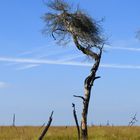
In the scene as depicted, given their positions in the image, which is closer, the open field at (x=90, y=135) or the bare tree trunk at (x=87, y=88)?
the open field at (x=90, y=135)

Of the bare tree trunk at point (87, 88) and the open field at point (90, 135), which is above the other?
the bare tree trunk at point (87, 88)

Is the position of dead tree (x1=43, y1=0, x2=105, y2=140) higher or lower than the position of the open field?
higher

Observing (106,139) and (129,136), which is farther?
(129,136)

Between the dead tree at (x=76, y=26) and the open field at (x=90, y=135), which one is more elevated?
the dead tree at (x=76, y=26)

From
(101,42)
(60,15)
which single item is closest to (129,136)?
(101,42)

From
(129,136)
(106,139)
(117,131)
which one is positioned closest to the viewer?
(106,139)

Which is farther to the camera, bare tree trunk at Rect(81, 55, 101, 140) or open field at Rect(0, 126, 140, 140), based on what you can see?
bare tree trunk at Rect(81, 55, 101, 140)

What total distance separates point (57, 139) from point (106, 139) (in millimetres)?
2971

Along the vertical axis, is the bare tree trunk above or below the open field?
above

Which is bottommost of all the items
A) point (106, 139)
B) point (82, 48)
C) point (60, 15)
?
point (106, 139)

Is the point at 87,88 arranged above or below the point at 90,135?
above

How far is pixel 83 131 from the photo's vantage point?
101 feet

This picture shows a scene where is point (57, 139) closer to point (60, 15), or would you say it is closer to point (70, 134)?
point (70, 134)

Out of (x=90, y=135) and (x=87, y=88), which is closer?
(x=87, y=88)
